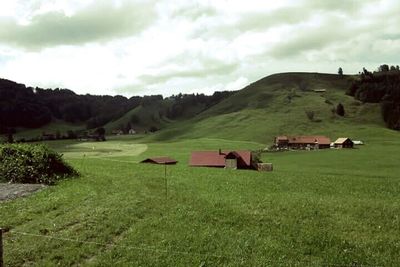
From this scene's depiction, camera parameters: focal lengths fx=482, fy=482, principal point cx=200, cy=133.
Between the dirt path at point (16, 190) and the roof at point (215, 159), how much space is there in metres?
63.3

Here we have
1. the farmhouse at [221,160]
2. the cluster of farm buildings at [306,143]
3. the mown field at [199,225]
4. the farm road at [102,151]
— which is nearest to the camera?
the mown field at [199,225]

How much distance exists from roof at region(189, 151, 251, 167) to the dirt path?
6328cm

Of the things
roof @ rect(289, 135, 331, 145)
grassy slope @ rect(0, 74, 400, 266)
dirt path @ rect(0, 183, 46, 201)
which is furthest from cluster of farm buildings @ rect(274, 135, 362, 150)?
dirt path @ rect(0, 183, 46, 201)

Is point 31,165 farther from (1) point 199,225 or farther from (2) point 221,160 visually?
(2) point 221,160

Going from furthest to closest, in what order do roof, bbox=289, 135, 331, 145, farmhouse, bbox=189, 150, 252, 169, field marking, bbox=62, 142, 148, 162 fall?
roof, bbox=289, 135, 331, 145 < field marking, bbox=62, 142, 148, 162 < farmhouse, bbox=189, 150, 252, 169

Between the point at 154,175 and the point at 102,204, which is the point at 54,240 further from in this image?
the point at 154,175

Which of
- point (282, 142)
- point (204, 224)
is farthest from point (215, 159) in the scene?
point (282, 142)

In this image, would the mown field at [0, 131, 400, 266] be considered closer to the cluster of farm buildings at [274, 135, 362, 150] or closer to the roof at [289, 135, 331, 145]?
the cluster of farm buildings at [274, 135, 362, 150]

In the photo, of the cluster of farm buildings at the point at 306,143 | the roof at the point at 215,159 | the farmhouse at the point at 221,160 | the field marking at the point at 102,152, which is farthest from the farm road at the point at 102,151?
the cluster of farm buildings at the point at 306,143

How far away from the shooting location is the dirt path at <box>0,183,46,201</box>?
23.7 metres

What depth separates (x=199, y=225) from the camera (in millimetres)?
18438

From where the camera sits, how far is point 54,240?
16.0 meters

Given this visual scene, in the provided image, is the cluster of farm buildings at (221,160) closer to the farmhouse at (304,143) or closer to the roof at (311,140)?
the farmhouse at (304,143)

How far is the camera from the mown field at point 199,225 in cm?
1494
